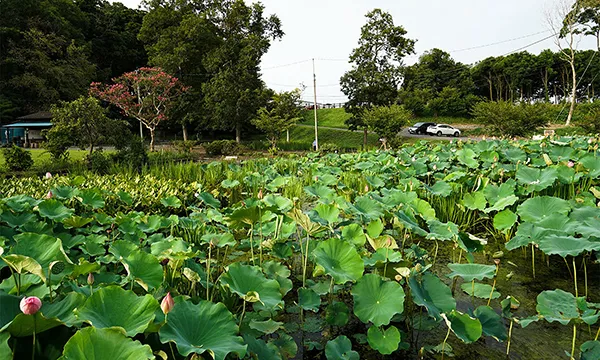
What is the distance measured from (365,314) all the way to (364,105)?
67.5 feet

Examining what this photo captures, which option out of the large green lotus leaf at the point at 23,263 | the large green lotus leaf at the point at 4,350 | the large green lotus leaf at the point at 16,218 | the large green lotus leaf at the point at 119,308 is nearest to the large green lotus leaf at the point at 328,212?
the large green lotus leaf at the point at 119,308

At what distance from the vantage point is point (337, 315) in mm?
1352

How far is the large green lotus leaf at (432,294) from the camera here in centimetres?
117

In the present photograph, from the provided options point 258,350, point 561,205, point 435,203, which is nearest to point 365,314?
point 258,350

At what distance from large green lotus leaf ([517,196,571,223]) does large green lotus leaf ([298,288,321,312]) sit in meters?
1.31

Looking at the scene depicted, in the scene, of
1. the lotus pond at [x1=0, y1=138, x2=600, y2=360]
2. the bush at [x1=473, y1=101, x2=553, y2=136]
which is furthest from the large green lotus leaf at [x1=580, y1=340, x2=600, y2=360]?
the bush at [x1=473, y1=101, x2=553, y2=136]

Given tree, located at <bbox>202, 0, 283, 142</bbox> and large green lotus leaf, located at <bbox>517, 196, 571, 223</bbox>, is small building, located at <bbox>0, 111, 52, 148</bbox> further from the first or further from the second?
large green lotus leaf, located at <bbox>517, 196, 571, 223</bbox>

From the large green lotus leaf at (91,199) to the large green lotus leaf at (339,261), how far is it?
1.62 metres

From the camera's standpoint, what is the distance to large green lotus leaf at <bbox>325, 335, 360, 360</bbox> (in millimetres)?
1098

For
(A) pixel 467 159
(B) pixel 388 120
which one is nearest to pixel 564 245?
(A) pixel 467 159

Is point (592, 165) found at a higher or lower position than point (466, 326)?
higher

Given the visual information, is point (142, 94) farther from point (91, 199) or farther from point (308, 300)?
point (308, 300)

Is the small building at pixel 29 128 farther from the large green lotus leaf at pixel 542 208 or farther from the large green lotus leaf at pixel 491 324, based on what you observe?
the large green lotus leaf at pixel 491 324

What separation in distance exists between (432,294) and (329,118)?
107ft
